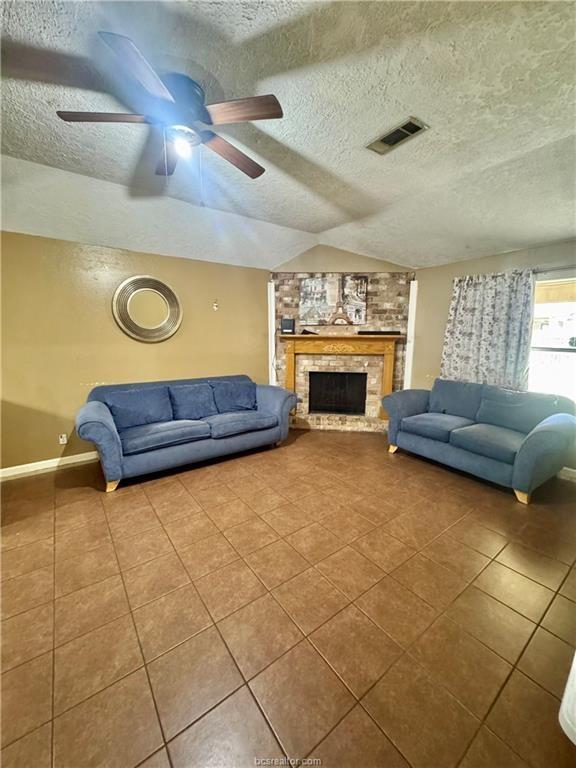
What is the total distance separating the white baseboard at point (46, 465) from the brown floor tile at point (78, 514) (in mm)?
947

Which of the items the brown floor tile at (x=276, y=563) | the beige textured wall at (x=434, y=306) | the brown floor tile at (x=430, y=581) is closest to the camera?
the brown floor tile at (x=430, y=581)

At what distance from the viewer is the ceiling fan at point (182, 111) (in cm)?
123

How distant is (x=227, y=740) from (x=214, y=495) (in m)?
1.62

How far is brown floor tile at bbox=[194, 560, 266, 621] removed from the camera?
1482mm

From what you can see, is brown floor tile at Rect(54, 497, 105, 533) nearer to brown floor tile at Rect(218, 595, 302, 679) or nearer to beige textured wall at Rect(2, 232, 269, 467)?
beige textured wall at Rect(2, 232, 269, 467)

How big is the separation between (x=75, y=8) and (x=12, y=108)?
2.92 feet

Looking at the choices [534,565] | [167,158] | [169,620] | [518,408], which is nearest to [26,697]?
[169,620]

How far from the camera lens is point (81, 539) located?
6.45 feet

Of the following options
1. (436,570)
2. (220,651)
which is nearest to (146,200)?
(220,651)

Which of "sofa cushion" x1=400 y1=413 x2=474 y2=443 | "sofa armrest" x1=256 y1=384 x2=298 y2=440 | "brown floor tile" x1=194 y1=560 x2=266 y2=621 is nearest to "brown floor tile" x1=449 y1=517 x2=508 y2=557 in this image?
"sofa cushion" x1=400 y1=413 x2=474 y2=443

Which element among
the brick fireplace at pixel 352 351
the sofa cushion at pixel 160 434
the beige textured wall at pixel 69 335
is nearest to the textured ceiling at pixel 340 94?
the beige textured wall at pixel 69 335

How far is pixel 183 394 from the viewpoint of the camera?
11.2ft

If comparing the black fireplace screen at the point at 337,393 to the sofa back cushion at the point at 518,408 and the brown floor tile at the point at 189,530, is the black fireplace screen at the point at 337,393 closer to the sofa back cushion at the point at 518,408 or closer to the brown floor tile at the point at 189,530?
the sofa back cushion at the point at 518,408

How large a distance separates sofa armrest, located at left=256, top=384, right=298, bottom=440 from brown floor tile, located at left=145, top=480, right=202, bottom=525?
135 cm
